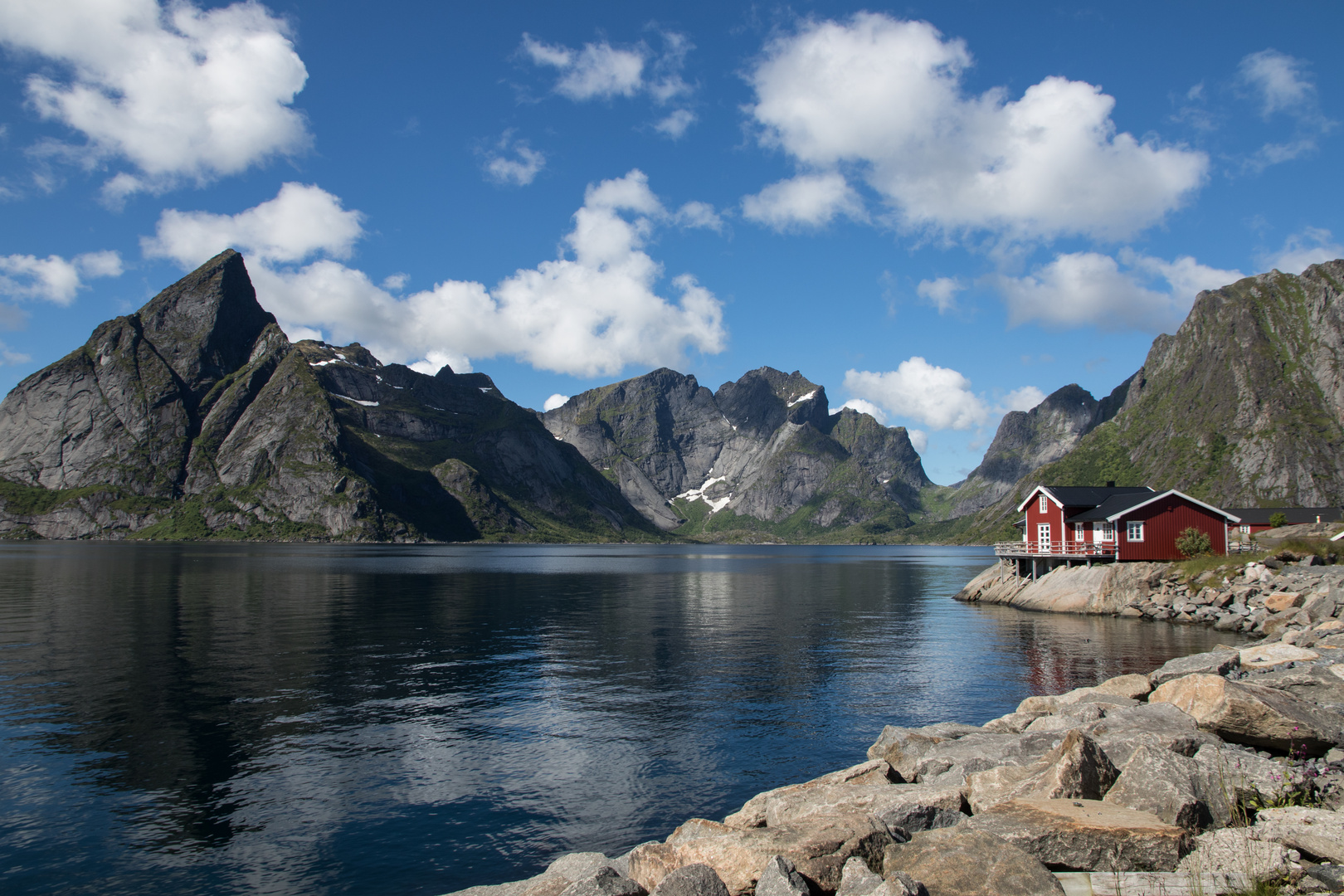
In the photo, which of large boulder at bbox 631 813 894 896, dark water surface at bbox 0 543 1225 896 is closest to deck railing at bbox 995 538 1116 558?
dark water surface at bbox 0 543 1225 896

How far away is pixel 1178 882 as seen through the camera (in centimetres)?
1010

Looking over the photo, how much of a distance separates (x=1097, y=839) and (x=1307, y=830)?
2867 mm

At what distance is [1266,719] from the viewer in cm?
1596

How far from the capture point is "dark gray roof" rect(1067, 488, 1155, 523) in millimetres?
77438

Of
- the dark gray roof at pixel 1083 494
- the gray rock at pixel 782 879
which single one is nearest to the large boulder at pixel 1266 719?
the gray rock at pixel 782 879

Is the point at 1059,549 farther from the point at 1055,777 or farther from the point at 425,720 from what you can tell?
the point at 1055,777

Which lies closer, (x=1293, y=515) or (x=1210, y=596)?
(x=1210, y=596)

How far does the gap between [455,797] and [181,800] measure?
7809 millimetres

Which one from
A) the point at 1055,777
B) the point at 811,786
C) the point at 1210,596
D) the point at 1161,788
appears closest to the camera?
the point at 1161,788

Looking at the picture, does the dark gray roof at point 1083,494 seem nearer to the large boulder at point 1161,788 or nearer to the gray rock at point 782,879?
the large boulder at point 1161,788

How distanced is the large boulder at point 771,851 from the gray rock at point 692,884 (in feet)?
1.72

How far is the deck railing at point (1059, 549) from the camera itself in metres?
76.2

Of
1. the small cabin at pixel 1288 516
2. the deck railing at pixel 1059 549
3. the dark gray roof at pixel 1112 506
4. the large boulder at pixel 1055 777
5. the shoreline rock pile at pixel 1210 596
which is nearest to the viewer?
the large boulder at pixel 1055 777

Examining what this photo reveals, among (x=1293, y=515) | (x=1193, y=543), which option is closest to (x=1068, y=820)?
(x=1193, y=543)
